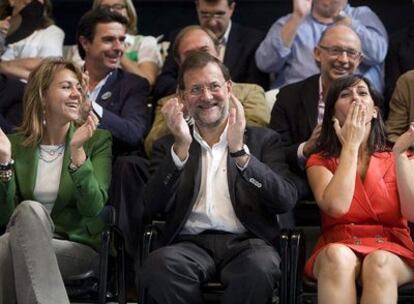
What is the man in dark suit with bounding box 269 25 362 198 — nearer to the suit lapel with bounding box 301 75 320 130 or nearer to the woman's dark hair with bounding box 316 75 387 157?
the suit lapel with bounding box 301 75 320 130

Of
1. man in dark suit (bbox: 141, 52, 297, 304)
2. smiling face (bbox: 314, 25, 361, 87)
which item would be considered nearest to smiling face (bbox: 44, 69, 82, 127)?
man in dark suit (bbox: 141, 52, 297, 304)

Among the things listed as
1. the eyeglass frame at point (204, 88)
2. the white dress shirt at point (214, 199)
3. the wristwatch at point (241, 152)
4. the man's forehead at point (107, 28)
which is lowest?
the white dress shirt at point (214, 199)

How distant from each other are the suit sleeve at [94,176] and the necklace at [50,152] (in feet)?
0.37

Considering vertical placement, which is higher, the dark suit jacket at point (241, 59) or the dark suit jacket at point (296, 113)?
the dark suit jacket at point (241, 59)

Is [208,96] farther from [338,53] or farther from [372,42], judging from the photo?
[372,42]

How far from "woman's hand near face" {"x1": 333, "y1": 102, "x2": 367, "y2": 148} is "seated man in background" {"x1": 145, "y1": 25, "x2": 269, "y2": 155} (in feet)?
2.43

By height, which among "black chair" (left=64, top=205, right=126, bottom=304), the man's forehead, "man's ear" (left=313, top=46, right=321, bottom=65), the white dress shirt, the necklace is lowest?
"black chair" (left=64, top=205, right=126, bottom=304)

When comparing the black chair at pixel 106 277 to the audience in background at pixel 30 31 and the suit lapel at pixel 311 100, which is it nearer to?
the suit lapel at pixel 311 100

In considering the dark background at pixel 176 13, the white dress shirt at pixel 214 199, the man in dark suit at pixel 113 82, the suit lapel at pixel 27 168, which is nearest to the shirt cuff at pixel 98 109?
the man in dark suit at pixel 113 82

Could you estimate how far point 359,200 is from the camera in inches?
161

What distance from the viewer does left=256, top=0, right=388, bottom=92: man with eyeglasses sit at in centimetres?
532

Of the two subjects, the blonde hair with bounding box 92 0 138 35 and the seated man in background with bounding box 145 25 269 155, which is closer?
the seated man in background with bounding box 145 25 269 155

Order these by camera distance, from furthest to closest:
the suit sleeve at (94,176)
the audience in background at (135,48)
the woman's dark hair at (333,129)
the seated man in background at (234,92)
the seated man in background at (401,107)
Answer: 1. the audience in background at (135,48)
2. the seated man in background at (234,92)
3. the seated man in background at (401,107)
4. the woman's dark hair at (333,129)
5. the suit sleeve at (94,176)

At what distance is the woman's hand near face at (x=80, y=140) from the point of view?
13.7ft
